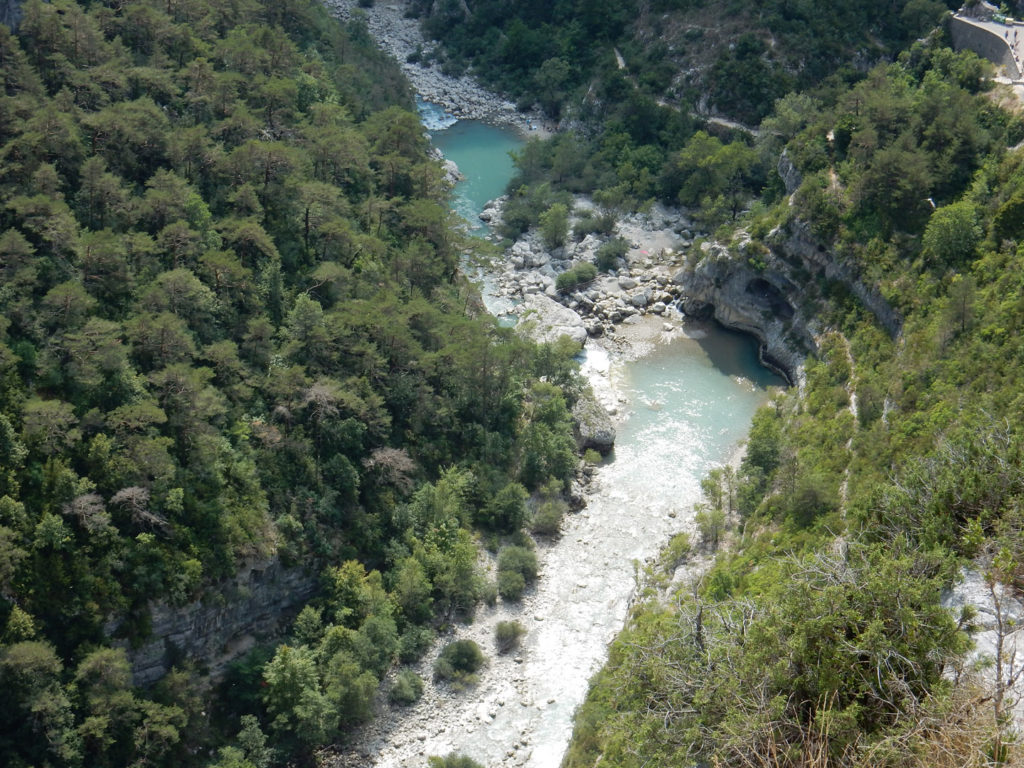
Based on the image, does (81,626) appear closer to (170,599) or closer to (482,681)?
(170,599)

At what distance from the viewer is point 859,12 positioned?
232ft

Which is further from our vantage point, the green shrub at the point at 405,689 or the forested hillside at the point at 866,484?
the green shrub at the point at 405,689

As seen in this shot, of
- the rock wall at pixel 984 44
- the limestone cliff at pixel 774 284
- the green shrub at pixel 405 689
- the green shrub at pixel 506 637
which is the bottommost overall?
Answer: the green shrub at pixel 405 689

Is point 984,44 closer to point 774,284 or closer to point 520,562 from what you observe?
point 774,284

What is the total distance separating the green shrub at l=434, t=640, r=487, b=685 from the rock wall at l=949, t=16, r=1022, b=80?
134ft

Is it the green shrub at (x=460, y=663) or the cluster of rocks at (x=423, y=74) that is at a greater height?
the cluster of rocks at (x=423, y=74)

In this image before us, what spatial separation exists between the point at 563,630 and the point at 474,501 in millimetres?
7106

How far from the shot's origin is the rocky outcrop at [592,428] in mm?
45625

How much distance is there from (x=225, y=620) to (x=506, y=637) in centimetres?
1054

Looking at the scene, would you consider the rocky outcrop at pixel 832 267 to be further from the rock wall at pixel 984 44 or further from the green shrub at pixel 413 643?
the green shrub at pixel 413 643

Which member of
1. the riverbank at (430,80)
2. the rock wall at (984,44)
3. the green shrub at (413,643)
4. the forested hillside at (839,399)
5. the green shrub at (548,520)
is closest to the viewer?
the forested hillside at (839,399)

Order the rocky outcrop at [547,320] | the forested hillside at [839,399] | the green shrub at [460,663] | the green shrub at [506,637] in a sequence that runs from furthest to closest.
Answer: the rocky outcrop at [547,320] < the green shrub at [506,637] < the green shrub at [460,663] < the forested hillside at [839,399]

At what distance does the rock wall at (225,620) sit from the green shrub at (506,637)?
729 cm

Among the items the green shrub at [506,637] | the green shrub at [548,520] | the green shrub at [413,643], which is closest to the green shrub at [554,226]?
the green shrub at [548,520]
